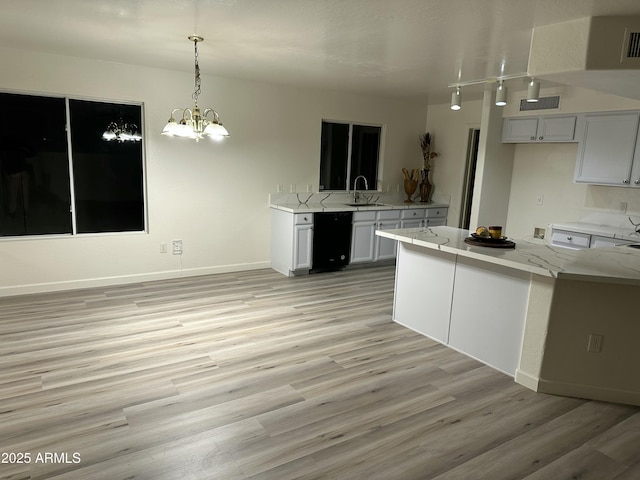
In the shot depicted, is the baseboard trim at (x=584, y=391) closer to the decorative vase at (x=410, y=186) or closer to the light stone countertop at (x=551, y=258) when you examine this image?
the light stone countertop at (x=551, y=258)

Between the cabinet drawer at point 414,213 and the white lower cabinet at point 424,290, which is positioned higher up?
the cabinet drawer at point 414,213

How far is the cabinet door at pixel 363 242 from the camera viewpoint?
6.09 m

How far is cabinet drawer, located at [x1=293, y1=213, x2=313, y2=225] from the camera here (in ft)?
18.2

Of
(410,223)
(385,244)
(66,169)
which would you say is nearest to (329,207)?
(385,244)

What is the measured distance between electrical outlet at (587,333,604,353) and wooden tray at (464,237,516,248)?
0.90 metres

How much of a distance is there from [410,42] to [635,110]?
291 cm

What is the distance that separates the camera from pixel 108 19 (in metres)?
3.13

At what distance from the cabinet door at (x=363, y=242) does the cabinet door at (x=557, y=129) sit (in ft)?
7.95

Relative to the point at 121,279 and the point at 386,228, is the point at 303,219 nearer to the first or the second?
the point at 386,228

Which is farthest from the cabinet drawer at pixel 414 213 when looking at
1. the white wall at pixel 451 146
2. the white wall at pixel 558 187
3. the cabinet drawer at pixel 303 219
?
the cabinet drawer at pixel 303 219

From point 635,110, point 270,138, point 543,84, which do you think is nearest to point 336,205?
point 270,138

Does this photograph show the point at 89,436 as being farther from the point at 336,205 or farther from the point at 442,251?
the point at 336,205

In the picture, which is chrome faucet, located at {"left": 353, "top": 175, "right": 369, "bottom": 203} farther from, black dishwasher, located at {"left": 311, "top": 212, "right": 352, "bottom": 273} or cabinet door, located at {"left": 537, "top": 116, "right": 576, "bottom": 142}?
cabinet door, located at {"left": 537, "top": 116, "right": 576, "bottom": 142}

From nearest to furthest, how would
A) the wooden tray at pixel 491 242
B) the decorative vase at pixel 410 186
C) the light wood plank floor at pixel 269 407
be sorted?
the light wood plank floor at pixel 269 407 < the wooden tray at pixel 491 242 < the decorative vase at pixel 410 186
